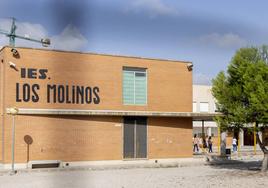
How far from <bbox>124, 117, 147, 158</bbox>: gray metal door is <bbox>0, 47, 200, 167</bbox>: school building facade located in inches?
2.2

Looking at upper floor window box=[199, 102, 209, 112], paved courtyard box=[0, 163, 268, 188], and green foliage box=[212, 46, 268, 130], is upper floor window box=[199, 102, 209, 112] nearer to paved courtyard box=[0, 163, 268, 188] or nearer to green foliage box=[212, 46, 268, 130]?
green foliage box=[212, 46, 268, 130]

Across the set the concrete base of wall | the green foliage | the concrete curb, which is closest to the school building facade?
the concrete base of wall

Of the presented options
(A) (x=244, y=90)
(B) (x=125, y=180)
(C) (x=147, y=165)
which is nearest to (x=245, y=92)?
(A) (x=244, y=90)

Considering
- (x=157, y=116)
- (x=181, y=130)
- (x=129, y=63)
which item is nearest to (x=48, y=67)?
(x=129, y=63)

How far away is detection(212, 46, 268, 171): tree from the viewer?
809 inches

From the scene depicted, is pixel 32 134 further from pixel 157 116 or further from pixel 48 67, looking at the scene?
pixel 157 116

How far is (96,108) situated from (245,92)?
9413 mm

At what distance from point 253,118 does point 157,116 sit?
27.9ft

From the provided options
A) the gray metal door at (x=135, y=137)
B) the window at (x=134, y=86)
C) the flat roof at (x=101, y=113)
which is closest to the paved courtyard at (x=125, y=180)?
the flat roof at (x=101, y=113)

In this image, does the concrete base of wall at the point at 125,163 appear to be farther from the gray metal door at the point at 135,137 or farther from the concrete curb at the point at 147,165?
the gray metal door at the point at 135,137

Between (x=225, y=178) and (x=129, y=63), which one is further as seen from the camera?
(x=129, y=63)

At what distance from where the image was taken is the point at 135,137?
28594 mm

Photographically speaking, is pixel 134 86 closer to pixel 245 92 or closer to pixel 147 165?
pixel 147 165

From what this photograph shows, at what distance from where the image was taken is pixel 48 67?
26.3 metres
